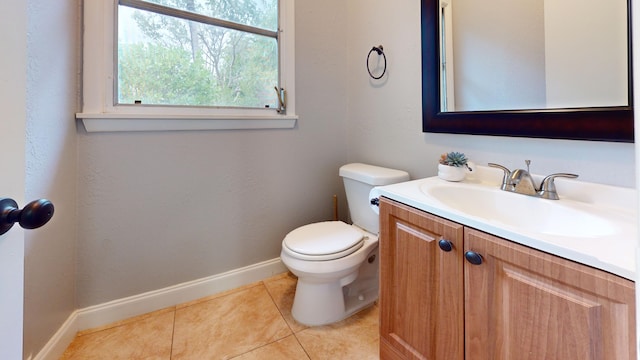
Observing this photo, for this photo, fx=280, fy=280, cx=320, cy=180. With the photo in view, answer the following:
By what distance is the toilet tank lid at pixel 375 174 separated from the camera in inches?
58.8

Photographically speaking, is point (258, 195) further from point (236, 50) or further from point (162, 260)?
point (236, 50)

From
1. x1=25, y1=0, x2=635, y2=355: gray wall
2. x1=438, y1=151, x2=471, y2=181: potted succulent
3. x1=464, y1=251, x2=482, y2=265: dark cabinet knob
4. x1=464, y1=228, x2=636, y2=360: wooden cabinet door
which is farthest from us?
x1=438, y1=151, x2=471, y2=181: potted succulent

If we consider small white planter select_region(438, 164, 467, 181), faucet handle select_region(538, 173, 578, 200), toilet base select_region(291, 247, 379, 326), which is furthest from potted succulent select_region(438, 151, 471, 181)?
toilet base select_region(291, 247, 379, 326)

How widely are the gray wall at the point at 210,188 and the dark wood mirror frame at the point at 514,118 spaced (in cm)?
75

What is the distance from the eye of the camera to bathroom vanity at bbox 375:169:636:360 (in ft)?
1.92

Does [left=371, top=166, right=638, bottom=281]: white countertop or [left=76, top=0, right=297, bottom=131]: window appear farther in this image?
[left=76, top=0, right=297, bottom=131]: window

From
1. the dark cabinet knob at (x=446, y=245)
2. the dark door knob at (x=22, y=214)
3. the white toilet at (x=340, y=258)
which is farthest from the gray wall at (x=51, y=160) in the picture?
the dark cabinet knob at (x=446, y=245)

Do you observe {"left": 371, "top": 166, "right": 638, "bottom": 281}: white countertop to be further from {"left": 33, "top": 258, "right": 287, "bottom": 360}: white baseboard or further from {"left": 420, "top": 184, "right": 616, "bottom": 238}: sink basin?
{"left": 33, "top": 258, "right": 287, "bottom": 360}: white baseboard

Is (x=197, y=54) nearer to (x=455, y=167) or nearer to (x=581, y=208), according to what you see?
(x=455, y=167)

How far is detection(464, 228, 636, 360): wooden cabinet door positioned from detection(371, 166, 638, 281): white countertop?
23 millimetres

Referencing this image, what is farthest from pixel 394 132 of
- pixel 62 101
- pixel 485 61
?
pixel 62 101

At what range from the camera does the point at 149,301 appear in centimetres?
154

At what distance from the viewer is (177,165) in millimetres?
1563

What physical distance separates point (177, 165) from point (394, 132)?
4.15 ft
